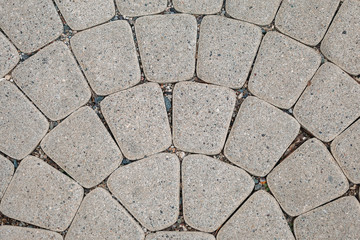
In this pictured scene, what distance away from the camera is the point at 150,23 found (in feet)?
3.99

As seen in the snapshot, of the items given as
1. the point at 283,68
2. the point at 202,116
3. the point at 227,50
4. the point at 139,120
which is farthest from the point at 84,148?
the point at 283,68

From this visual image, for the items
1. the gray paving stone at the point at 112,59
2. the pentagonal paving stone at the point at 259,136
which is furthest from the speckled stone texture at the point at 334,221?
the gray paving stone at the point at 112,59

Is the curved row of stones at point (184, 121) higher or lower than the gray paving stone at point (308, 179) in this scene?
higher


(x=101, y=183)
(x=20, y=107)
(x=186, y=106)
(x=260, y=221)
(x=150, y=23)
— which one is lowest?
(x=260, y=221)

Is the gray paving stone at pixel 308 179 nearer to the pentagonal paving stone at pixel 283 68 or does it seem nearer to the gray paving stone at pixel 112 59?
the pentagonal paving stone at pixel 283 68

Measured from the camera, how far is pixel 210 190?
47.1 inches

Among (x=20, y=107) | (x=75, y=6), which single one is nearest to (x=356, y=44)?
(x=75, y=6)

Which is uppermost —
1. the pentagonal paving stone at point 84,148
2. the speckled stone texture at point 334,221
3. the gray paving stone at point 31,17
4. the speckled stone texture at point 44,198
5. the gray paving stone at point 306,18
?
the gray paving stone at point 31,17

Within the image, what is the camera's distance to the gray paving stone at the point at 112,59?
121 cm

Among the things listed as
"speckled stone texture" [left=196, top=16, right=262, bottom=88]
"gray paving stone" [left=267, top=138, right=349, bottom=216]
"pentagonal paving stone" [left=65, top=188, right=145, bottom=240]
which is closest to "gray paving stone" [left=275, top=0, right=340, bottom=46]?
"speckled stone texture" [left=196, top=16, right=262, bottom=88]

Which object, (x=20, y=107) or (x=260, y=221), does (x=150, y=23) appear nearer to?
(x=20, y=107)

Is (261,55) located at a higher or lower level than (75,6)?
lower

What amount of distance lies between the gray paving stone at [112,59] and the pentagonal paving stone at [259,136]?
417 millimetres

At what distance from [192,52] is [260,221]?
67 cm
